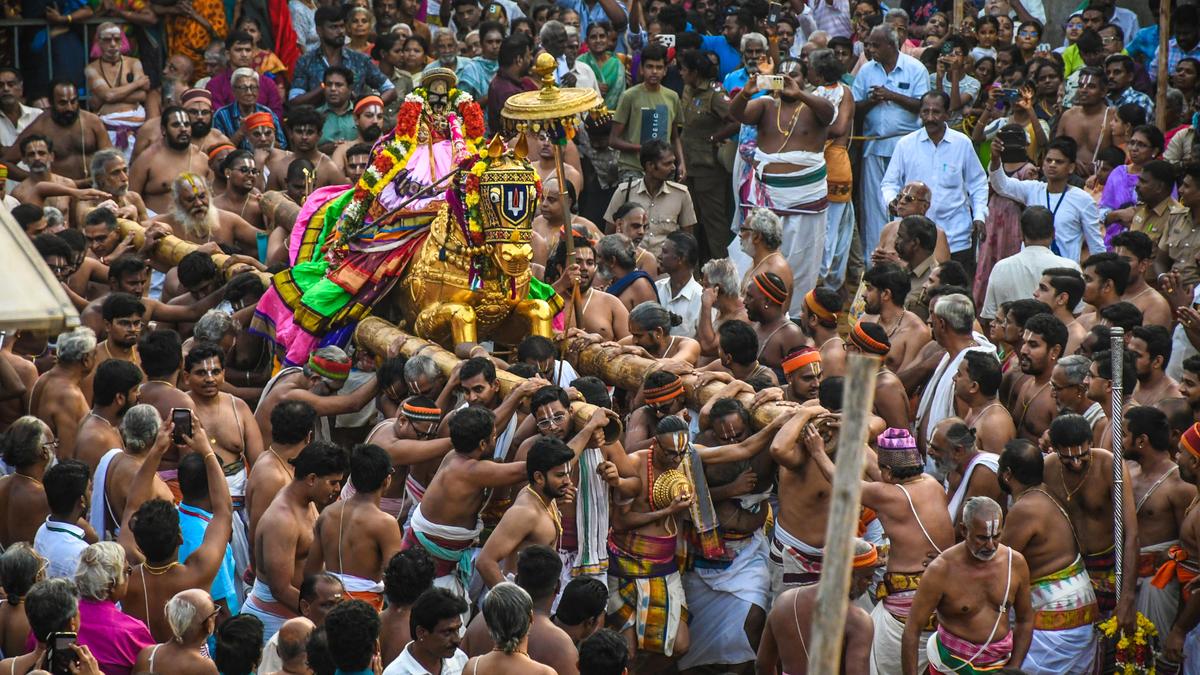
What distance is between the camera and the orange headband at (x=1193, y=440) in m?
7.86

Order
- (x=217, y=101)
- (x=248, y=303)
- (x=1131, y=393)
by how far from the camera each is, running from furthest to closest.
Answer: (x=217, y=101), (x=248, y=303), (x=1131, y=393)

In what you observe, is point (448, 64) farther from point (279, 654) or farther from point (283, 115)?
point (279, 654)

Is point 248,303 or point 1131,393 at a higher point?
point 1131,393

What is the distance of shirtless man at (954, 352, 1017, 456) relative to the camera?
8.69 metres

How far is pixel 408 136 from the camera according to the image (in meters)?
10.9

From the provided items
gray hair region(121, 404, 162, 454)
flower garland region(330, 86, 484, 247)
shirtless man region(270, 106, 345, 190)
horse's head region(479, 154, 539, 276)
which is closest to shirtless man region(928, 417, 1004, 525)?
horse's head region(479, 154, 539, 276)

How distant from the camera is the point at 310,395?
381 inches

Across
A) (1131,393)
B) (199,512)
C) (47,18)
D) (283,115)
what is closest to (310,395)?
(199,512)

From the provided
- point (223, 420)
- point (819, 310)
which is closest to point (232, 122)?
point (223, 420)

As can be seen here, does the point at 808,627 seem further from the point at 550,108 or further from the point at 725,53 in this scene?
the point at 725,53

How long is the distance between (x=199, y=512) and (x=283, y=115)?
311 inches

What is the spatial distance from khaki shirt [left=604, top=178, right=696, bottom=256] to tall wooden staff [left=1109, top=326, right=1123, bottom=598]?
5.93 m

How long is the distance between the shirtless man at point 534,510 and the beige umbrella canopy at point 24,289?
15.7 feet

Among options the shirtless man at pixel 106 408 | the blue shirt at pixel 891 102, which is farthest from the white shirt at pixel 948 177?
the shirtless man at pixel 106 408
